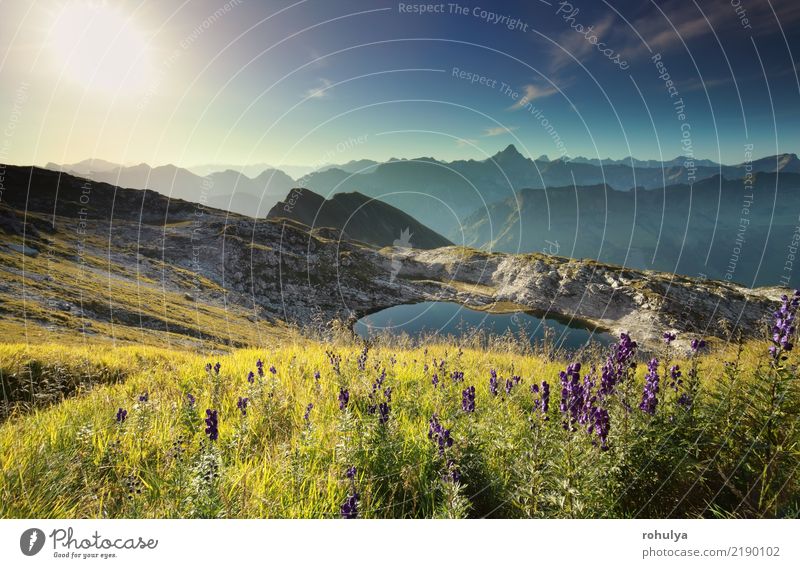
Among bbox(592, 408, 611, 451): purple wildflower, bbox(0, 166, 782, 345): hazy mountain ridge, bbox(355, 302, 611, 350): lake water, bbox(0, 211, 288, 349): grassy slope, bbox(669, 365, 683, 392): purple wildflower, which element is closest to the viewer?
bbox(592, 408, 611, 451): purple wildflower

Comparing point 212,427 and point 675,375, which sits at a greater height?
point 675,375

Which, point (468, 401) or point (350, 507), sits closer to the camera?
point (350, 507)

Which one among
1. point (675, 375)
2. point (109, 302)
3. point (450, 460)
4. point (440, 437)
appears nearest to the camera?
point (450, 460)

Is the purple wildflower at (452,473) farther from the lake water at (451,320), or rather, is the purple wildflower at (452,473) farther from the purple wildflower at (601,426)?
the lake water at (451,320)

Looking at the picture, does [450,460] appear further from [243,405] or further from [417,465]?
[243,405]

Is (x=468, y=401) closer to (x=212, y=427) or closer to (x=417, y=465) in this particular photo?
(x=417, y=465)

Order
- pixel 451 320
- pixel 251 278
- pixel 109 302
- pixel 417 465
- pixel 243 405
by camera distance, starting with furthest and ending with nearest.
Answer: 1. pixel 451 320
2. pixel 251 278
3. pixel 109 302
4. pixel 243 405
5. pixel 417 465

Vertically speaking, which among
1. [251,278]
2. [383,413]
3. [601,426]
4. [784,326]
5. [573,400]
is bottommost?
[251,278]

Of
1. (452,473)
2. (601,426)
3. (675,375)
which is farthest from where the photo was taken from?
(675,375)

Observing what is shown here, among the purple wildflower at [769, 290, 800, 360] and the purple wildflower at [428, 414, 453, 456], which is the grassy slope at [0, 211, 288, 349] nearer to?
the purple wildflower at [428, 414, 453, 456]

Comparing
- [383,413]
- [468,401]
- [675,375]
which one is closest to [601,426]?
[468,401]

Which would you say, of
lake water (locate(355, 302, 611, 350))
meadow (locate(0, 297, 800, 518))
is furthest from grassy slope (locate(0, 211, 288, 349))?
lake water (locate(355, 302, 611, 350))

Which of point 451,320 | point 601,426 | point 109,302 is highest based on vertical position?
point 601,426

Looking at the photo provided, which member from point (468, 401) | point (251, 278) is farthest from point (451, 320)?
point (468, 401)
